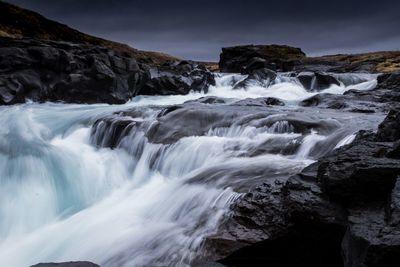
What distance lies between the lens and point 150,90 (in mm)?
26531

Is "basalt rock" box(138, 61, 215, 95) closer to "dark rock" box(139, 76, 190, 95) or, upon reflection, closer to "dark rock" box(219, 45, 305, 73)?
"dark rock" box(139, 76, 190, 95)

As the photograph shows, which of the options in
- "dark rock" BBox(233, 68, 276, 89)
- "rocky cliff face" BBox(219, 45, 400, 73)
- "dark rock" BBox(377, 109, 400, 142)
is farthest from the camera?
"rocky cliff face" BBox(219, 45, 400, 73)

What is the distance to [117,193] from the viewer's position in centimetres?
925

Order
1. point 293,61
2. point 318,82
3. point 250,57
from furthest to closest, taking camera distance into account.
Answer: point 250,57 < point 293,61 < point 318,82

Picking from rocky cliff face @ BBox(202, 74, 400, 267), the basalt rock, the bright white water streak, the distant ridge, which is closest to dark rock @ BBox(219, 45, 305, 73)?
the distant ridge

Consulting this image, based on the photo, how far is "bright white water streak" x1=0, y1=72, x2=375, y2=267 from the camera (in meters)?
5.90

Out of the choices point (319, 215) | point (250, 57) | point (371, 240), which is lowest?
point (250, 57)

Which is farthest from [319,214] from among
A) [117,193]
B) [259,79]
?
[259,79]

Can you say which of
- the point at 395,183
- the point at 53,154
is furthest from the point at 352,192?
the point at 53,154

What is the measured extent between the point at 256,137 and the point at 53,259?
210 inches

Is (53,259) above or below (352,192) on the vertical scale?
below

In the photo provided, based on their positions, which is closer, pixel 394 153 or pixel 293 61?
pixel 394 153

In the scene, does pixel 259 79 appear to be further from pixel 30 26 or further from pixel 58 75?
pixel 30 26

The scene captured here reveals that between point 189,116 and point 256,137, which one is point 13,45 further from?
point 256,137
